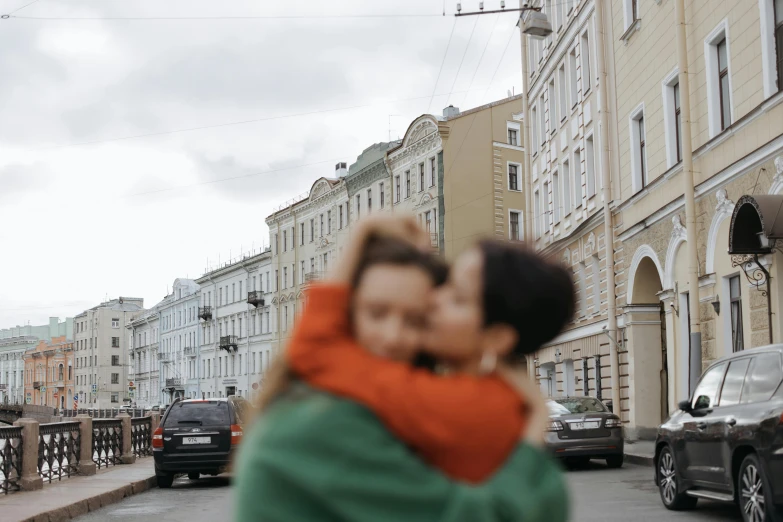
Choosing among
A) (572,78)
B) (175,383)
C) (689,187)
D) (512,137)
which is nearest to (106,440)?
(689,187)

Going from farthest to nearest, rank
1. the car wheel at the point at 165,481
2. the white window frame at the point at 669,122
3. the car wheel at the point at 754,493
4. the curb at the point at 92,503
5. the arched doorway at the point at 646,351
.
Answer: the arched doorway at the point at 646,351 → the white window frame at the point at 669,122 → the car wheel at the point at 165,481 → the curb at the point at 92,503 → the car wheel at the point at 754,493

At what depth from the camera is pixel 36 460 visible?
15.6 m

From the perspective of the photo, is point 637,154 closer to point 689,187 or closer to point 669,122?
point 669,122

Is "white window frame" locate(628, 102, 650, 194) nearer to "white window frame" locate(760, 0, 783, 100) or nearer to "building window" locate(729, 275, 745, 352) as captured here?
"building window" locate(729, 275, 745, 352)

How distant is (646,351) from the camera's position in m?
26.4

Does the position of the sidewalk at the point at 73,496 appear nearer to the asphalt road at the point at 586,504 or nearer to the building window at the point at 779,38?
the asphalt road at the point at 586,504

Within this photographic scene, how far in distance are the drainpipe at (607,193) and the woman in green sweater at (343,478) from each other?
87.7 ft

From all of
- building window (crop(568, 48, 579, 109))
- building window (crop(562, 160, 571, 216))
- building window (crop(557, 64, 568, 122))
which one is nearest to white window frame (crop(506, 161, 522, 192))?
building window (crop(557, 64, 568, 122))

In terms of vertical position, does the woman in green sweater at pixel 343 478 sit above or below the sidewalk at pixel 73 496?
above

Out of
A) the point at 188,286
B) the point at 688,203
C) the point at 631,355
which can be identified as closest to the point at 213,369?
the point at 188,286

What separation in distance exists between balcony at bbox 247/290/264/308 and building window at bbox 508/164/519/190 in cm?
3192

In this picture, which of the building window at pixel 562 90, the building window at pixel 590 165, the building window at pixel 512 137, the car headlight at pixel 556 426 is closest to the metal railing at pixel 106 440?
the car headlight at pixel 556 426

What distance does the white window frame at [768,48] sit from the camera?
17.5 m

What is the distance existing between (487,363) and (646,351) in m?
25.7
